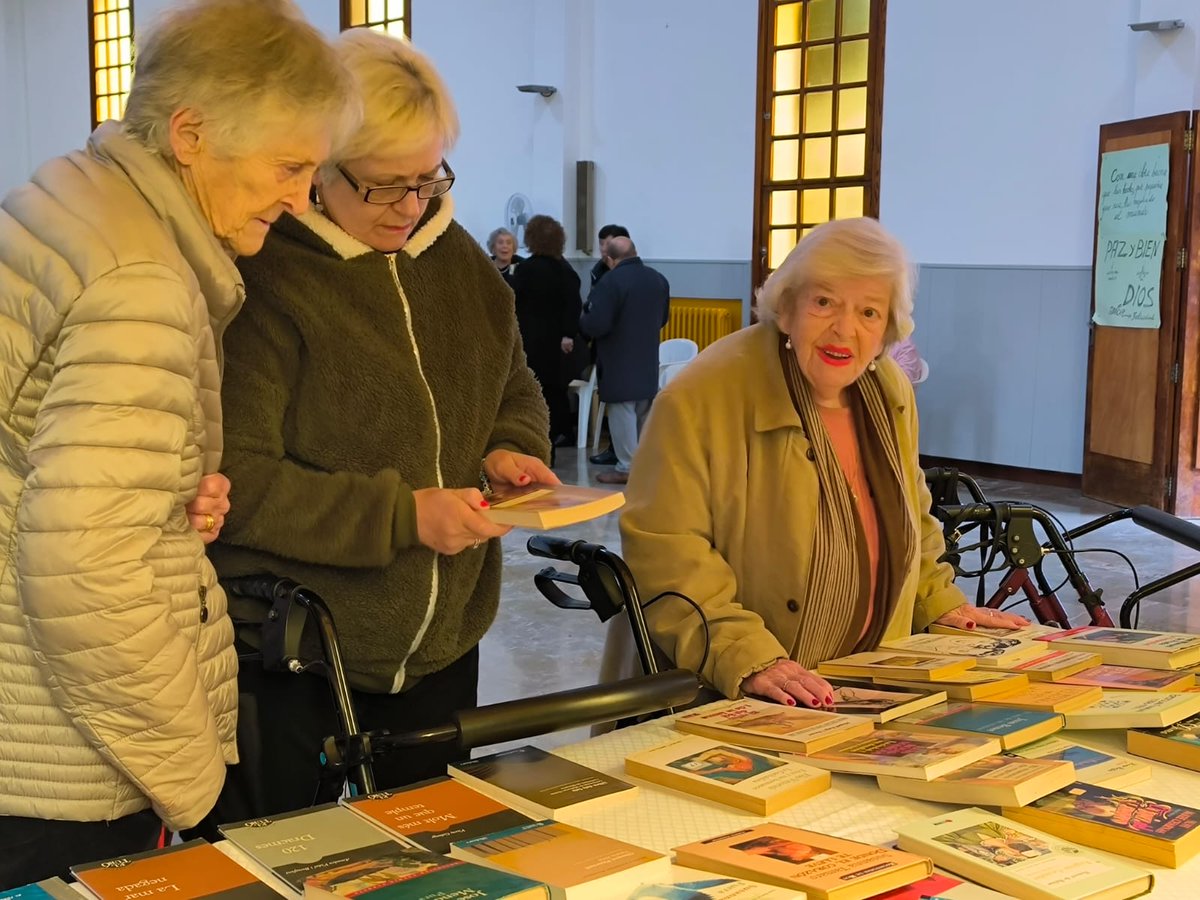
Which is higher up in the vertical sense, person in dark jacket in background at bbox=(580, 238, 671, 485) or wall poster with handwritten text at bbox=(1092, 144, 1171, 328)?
wall poster with handwritten text at bbox=(1092, 144, 1171, 328)

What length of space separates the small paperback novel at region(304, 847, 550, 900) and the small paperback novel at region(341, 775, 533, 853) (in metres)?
0.08

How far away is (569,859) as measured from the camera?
1.33m

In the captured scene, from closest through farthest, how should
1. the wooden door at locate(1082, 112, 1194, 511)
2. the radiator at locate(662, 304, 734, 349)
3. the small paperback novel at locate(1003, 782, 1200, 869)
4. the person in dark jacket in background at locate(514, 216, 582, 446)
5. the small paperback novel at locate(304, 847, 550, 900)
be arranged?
the small paperback novel at locate(304, 847, 550, 900), the small paperback novel at locate(1003, 782, 1200, 869), the wooden door at locate(1082, 112, 1194, 511), the person in dark jacket in background at locate(514, 216, 582, 446), the radiator at locate(662, 304, 734, 349)

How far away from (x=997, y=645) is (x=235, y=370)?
128 cm

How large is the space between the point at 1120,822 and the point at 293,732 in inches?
44.2

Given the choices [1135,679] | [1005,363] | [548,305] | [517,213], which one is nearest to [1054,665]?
[1135,679]

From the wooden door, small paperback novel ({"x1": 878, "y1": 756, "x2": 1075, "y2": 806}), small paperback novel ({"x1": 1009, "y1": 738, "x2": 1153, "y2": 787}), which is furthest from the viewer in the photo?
the wooden door

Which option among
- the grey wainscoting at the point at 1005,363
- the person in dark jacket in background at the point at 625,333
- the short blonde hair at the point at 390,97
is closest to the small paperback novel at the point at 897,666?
the short blonde hair at the point at 390,97

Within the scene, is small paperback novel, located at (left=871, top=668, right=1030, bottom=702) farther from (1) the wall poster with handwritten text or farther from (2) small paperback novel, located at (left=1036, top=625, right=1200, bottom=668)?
(1) the wall poster with handwritten text

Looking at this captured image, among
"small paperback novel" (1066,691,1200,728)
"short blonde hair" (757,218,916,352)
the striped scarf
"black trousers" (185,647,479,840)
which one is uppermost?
"short blonde hair" (757,218,916,352)

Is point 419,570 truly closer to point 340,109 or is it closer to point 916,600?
point 340,109

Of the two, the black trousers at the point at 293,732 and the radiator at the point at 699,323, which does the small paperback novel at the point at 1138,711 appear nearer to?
the black trousers at the point at 293,732

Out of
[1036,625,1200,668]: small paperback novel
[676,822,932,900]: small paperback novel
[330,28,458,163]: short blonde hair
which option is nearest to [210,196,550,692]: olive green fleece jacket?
[330,28,458,163]: short blonde hair

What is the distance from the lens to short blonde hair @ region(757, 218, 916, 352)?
2.32m
